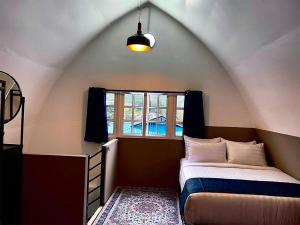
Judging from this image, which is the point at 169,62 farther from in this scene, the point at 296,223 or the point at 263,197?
the point at 296,223

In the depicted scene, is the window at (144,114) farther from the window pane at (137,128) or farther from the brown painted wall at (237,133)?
the brown painted wall at (237,133)

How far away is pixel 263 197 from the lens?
2.44 m

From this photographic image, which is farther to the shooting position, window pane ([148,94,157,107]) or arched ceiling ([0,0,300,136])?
window pane ([148,94,157,107])

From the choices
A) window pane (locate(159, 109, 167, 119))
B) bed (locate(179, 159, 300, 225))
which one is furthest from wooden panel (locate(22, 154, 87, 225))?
window pane (locate(159, 109, 167, 119))

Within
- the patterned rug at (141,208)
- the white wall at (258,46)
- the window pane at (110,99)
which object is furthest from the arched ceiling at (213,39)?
the patterned rug at (141,208)

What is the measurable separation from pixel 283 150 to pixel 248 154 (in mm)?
478

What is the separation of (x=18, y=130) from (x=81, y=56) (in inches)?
59.7

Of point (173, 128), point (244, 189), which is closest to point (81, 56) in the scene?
point (173, 128)

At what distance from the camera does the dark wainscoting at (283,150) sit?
10.3ft

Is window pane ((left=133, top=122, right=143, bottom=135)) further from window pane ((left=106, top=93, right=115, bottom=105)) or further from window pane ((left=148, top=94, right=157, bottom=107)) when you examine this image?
window pane ((left=106, top=93, right=115, bottom=105))

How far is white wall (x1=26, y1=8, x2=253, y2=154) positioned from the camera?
13.8ft

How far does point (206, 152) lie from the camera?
382 cm

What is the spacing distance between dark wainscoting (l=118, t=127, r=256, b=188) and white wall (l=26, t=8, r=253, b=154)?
18 cm

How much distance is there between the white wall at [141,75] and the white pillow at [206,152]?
478mm
